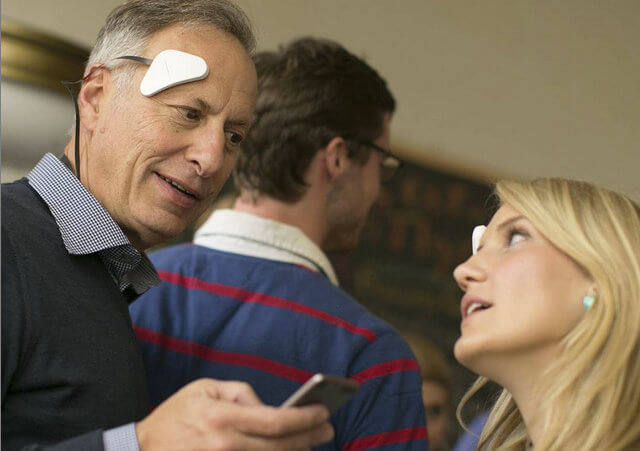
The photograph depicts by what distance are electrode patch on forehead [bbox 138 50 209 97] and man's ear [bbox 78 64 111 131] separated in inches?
3.0

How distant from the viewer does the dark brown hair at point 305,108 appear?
226 cm

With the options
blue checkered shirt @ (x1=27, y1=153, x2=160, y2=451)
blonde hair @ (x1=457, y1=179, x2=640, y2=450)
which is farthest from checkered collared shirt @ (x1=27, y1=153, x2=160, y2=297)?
blonde hair @ (x1=457, y1=179, x2=640, y2=450)

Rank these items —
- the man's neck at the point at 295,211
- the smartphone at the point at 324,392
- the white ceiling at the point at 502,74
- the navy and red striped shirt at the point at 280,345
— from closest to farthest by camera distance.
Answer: the smartphone at the point at 324,392 → the navy and red striped shirt at the point at 280,345 → the man's neck at the point at 295,211 → the white ceiling at the point at 502,74

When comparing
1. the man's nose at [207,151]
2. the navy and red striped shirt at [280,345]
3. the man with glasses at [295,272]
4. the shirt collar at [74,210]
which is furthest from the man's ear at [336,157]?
the shirt collar at [74,210]

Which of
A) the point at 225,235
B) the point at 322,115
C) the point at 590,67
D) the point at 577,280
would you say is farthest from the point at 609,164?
the point at 577,280

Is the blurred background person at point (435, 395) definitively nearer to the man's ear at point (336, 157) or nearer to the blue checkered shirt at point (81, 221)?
the man's ear at point (336, 157)

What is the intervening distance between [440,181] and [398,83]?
1.29 ft

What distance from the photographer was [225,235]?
210cm

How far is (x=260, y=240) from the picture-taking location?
6.82 feet

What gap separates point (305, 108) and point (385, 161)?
9.1 inches

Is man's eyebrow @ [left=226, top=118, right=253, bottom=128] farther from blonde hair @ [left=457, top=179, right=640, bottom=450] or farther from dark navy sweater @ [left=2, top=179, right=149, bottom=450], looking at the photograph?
blonde hair @ [left=457, top=179, right=640, bottom=450]

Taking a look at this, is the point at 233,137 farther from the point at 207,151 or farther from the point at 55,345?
the point at 55,345

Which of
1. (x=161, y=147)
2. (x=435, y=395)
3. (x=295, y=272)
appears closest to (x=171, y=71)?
(x=161, y=147)

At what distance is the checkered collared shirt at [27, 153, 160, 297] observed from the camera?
1.47 metres
